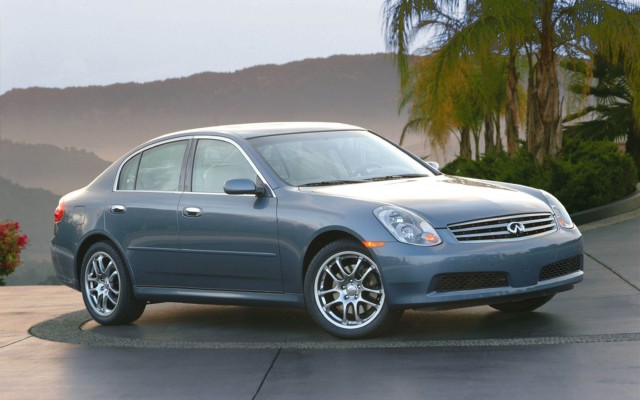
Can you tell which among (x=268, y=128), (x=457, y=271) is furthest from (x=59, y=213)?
(x=457, y=271)

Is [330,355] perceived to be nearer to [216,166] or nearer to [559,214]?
[559,214]

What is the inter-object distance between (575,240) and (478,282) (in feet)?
3.40

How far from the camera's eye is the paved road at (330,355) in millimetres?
6941

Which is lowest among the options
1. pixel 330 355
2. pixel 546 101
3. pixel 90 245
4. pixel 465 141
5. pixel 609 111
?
pixel 465 141

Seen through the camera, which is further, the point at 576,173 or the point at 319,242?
the point at 576,173

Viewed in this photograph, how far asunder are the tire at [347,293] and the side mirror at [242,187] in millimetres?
790

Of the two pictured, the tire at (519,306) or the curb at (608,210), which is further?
the curb at (608,210)

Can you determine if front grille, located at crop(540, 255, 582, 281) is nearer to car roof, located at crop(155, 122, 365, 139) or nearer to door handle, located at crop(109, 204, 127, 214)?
car roof, located at crop(155, 122, 365, 139)

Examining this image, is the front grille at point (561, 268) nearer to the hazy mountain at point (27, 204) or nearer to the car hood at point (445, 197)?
the car hood at point (445, 197)

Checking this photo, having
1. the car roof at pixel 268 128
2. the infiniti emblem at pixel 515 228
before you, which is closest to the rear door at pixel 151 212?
the car roof at pixel 268 128

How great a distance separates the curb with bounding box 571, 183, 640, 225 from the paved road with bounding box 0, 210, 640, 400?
7.86 metres

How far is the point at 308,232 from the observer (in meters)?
8.84

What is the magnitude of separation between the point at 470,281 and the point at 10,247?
1665cm

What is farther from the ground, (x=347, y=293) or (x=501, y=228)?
(x=501, y=228)
